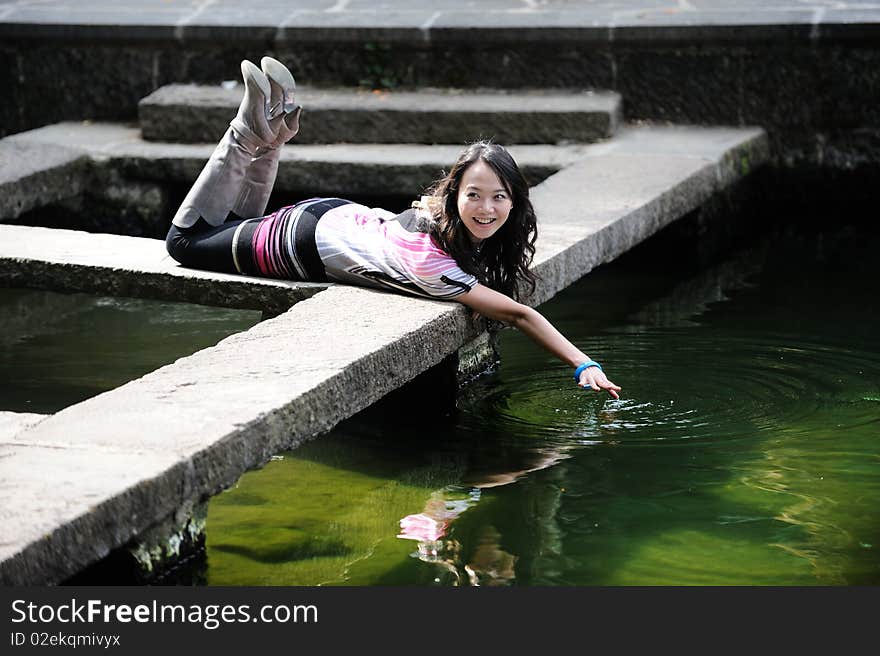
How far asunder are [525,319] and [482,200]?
1.26 feet

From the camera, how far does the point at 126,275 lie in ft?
16.5

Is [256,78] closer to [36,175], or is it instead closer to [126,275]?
[126,275]

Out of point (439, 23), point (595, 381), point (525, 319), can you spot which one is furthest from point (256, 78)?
point (439, 23)

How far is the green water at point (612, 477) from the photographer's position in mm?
3725

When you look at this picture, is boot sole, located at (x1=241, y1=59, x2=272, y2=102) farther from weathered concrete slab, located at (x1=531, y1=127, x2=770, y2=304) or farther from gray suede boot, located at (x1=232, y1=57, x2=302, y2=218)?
weathered concrete slab, located at (x1=531, y1=127, x2=770, y2=304)

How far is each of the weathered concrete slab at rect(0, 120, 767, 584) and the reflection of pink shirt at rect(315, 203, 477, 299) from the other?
59 millimetres

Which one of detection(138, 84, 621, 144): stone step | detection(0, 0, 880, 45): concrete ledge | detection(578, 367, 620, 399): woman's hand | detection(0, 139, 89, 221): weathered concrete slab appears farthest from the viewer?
detection(0, 0, 880, 45): concrete ledge

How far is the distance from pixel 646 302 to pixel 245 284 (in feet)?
7.38

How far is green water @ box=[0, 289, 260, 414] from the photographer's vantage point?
5.32 metres

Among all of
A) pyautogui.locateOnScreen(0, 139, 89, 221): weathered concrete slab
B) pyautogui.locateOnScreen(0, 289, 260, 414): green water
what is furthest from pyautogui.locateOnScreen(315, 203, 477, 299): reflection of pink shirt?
pyautogui.locateOnScreen(0, 139, 89, 221): weathered concrete slab

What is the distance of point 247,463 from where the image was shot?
3455 mm

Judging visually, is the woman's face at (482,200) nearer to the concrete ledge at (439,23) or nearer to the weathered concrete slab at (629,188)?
the weathered concrete slab at (629,188)

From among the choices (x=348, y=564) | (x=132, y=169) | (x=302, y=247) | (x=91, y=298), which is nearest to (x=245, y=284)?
(x=302, y=247)

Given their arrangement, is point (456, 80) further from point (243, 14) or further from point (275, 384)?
point (275, 384)
